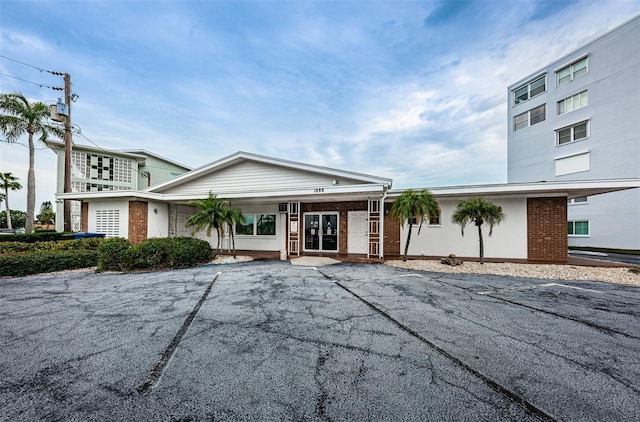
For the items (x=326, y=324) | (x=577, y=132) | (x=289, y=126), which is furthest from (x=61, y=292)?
(x=577, y=132)

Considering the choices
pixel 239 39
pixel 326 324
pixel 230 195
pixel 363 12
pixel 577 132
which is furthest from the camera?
pixel 577 132

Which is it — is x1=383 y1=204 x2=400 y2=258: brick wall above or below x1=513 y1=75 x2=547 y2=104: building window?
below

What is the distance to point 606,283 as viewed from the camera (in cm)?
698

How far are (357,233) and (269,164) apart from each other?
18.1ft

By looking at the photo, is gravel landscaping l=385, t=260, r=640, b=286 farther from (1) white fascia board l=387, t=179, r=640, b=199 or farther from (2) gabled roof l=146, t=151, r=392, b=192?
(2) gabled roof l=146, t=151, r=392, b=192

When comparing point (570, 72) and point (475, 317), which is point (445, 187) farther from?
point (570, 72)

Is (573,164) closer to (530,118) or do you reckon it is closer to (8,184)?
(530,118)

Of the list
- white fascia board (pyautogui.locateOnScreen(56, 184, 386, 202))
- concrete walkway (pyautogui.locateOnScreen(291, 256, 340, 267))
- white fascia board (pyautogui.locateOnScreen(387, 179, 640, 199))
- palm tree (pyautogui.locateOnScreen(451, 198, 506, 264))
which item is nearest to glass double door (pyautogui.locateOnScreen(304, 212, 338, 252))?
white fascia board (pyautogui.locateOnScreen(56, 184, 386, 202))

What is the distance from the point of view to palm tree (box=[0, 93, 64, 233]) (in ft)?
50.3

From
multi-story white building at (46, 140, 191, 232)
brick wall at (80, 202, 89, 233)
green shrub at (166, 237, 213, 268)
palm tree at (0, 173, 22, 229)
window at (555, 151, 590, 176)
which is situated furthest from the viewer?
palm tree at (0, 173, 22, 229)

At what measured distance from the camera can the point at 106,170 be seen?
22797 millimetres

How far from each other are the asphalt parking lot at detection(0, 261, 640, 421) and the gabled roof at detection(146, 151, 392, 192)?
19.8 ft

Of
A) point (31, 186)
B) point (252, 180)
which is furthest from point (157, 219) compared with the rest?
point (31, 186)

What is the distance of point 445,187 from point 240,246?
1069 cm
